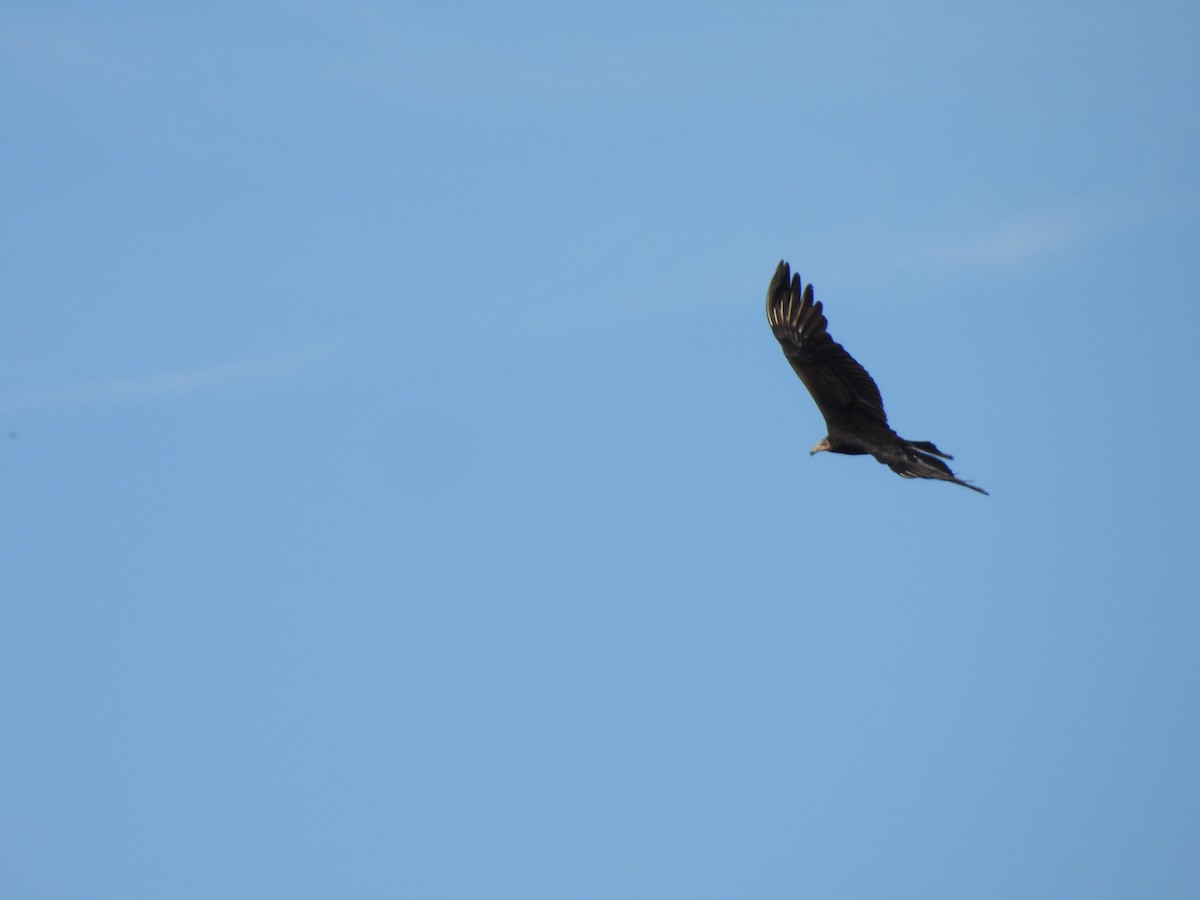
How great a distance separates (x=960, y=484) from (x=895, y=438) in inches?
104

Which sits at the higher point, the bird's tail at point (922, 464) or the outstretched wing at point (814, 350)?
the outstretched wing at point (814, 350)

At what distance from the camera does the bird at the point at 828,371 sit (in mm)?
33562

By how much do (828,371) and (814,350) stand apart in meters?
0.52

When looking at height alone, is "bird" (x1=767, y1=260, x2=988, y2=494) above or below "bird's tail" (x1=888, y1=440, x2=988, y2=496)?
above

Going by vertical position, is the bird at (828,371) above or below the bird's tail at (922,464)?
above

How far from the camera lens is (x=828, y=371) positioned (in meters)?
33.9

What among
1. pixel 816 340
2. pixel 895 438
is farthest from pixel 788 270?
pixel 895 438

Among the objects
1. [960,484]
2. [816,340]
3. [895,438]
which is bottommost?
[960,484]

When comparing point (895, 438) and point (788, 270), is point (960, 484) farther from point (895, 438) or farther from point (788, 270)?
point (788, 270)

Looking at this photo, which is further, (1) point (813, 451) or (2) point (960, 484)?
(1) point (813, 451)

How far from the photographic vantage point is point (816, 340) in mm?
33656

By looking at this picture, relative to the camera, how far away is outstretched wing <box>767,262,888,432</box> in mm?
33594

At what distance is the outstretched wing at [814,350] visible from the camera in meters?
33.6

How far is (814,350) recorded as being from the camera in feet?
111
